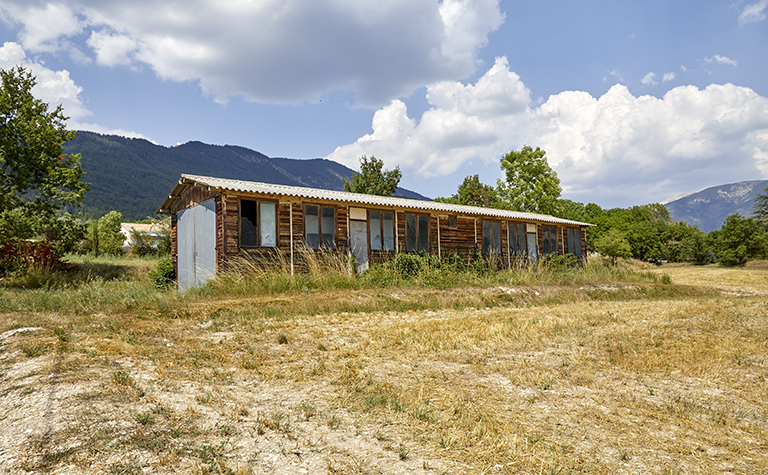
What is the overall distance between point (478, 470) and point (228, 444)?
1.56m

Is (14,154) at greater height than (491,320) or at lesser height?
greater

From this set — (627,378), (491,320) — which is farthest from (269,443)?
(491,320)

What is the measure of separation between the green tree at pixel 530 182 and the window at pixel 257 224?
79.3ft

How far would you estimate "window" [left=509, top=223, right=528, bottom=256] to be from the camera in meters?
19.7

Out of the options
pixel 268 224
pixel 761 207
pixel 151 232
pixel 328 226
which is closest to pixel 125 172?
pixel 151 232

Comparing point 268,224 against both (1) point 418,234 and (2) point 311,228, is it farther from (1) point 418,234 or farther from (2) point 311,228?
(1) point 418,234

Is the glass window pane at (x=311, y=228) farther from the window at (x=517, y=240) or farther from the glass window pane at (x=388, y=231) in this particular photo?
the window at (x=517, y=240)

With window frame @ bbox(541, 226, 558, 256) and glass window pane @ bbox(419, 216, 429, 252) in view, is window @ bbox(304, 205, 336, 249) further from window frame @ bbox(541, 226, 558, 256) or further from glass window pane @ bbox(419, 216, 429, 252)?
window frame @ bbox(541, 226, 558, 256)

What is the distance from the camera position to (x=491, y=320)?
770 cm

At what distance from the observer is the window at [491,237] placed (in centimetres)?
1852

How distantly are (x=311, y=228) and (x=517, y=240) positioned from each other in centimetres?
1057

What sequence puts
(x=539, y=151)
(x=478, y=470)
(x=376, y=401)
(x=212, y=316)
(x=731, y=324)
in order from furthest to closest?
1. (x=539, y=151)
2. (x=212, y=316)
3. (x=731, y=324)
4. (x=376, y=401)
5. (x=478, y=470)

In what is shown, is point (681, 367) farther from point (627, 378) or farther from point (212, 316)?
point (212, 316)

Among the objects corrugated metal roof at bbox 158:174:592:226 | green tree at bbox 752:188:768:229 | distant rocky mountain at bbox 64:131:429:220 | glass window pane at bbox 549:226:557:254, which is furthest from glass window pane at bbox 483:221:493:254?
distant rocky mountain at bbox 64:131:429:220
